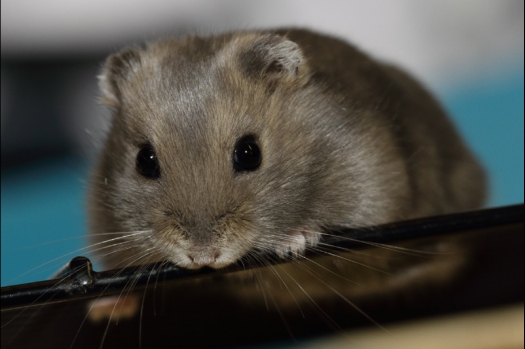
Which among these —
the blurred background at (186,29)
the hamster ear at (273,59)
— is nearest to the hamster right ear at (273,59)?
the hamster ear at (273,59)

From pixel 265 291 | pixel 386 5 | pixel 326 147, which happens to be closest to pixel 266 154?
pixel 326 147

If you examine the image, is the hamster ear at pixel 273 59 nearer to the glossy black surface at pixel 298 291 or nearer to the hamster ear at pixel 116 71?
the hamster ear at pixel 116 71

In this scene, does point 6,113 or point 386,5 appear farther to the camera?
point 386,5

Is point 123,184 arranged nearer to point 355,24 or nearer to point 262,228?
point 262,228

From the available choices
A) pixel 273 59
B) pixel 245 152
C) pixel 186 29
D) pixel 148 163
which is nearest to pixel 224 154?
pixel 245 152

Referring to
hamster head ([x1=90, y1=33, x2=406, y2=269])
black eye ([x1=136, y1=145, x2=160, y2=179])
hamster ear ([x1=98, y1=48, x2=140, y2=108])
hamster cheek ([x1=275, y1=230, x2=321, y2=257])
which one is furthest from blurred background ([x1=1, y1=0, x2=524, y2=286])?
hamster cheek ([x1=275, y1=230, x2=321, y2=257])

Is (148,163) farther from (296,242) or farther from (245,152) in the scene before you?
(296,242)

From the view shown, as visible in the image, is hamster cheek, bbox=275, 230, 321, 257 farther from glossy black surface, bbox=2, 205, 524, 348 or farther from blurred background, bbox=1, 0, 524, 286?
blurred background, bbox=1, 0, 524, 286
